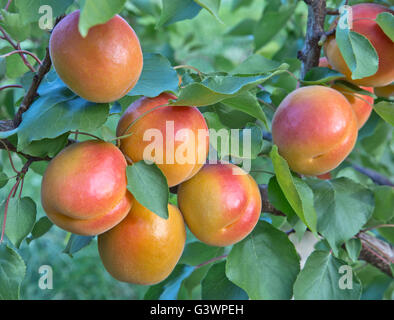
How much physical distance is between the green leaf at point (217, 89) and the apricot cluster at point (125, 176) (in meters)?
0.04

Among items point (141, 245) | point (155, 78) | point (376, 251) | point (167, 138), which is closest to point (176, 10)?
point (155, 78)

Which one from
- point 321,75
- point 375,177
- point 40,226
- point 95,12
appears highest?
point 95,12

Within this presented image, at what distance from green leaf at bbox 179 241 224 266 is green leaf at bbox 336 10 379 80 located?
0.49 m

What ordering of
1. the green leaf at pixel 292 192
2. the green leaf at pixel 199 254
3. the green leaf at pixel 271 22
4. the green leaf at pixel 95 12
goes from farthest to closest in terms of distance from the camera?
the green leaf at pixel 271 22 < the green leaf at pixel 199 254 < the green leaf at pixel 292 192 < the green leaf at pixel 95 12

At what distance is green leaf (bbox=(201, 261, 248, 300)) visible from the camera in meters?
0.79

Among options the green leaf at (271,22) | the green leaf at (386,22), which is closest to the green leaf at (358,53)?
the green leaf at (386,22)

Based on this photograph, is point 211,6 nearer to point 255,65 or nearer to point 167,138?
point 167,138

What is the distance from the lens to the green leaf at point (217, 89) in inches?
19.9

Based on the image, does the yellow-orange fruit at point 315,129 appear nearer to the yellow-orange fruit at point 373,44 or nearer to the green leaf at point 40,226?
the yellow-orange fruit at point 373,44

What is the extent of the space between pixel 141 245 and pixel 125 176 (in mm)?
99

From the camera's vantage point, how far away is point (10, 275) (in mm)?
602
